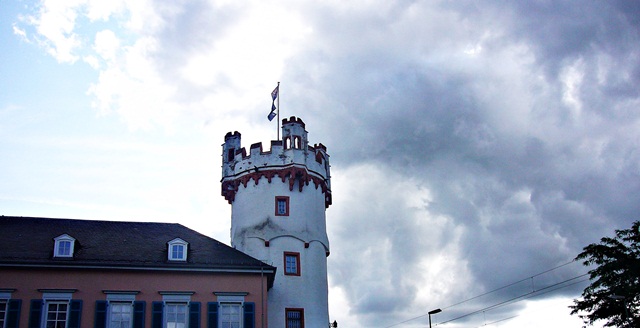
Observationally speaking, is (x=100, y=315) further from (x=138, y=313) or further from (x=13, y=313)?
(x=13, y=313)

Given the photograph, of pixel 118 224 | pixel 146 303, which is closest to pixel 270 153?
pixel 118 224

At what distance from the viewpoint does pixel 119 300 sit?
45.8m

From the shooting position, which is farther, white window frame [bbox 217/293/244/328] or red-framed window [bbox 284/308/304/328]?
red-framed window [bbox 284/308/304/328]

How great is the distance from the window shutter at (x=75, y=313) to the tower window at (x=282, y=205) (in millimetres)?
16340

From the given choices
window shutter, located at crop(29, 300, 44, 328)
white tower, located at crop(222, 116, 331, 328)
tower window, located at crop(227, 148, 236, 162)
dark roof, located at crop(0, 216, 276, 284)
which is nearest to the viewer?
window shutter, located at crop(29, 300, 44, 328)

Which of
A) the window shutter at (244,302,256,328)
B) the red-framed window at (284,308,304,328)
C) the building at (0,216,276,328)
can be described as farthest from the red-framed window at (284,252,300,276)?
the window shutter at (244,302,256,328)

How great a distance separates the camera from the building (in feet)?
147

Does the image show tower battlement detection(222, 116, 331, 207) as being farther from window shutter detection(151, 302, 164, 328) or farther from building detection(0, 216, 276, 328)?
window shutter detection(151, 302, 164, 328)

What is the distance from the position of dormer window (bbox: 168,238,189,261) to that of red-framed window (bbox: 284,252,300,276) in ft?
28.9

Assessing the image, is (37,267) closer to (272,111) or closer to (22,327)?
(22,327)

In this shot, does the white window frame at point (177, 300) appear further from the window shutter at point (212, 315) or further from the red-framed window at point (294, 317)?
the red-framed window at point (294, 317)

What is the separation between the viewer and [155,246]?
49.3m

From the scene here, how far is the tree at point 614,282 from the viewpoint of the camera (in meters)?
49.0

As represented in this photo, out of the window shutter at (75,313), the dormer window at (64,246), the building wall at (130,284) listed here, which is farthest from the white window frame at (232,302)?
the dormer window at (64,246)
